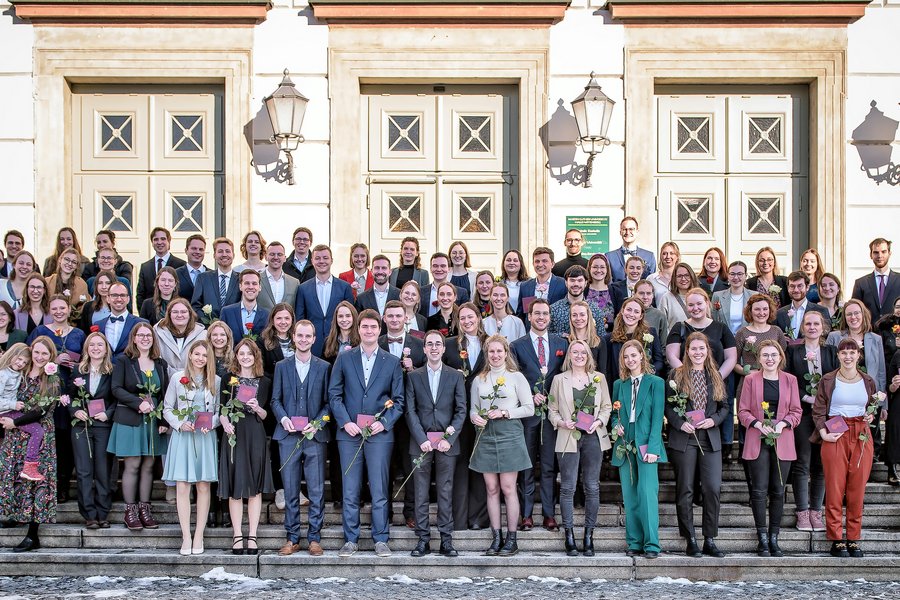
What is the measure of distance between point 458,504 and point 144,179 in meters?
6.38

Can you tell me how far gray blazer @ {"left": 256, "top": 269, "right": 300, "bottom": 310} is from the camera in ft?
35.9

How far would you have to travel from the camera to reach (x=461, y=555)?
30.6ft

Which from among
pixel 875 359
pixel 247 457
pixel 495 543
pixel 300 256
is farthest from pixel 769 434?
pixel 300 256

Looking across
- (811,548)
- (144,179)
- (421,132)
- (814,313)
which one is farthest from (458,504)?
(144,179)

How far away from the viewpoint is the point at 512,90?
13.2 meters

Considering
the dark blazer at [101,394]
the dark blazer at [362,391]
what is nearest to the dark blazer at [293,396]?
the dark blazer at [362,391]

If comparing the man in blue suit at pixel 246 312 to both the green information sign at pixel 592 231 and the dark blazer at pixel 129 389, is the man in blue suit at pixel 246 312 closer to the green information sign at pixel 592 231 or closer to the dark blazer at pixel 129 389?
the dark blazer at pixel 129 389

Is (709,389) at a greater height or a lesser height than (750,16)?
lesser

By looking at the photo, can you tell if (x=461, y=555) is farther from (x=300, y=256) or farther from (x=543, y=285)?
(x=300, y=256)

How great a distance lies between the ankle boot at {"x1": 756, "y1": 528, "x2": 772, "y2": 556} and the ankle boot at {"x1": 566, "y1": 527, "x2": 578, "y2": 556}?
5.38 feet

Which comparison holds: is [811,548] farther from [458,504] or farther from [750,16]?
[750,16]

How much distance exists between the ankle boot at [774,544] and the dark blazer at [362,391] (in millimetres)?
3507

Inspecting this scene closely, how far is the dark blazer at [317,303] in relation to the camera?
34.8 ft

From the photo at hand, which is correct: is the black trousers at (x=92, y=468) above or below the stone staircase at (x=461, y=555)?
above
